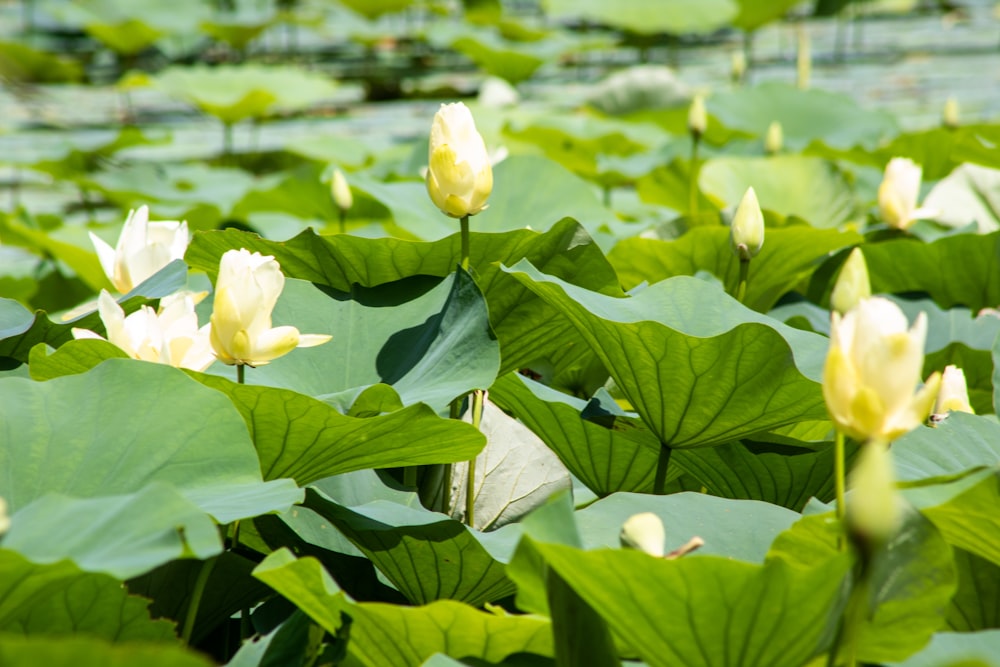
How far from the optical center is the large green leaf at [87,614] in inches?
24.3

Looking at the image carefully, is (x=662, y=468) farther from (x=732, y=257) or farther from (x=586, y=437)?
(x=732, y=257)

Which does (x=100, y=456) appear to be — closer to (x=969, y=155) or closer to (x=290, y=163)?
(x=969, y=155)

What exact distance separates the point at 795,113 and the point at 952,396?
8.05 ft

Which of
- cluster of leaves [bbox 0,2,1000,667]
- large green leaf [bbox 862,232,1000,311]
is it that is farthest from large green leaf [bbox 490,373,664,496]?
large green leaf [bbox 862,232,1000,311]

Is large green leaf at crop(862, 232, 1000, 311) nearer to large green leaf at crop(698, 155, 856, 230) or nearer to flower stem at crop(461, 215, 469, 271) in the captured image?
large green leaf at crop(698, 155, 856, 230)

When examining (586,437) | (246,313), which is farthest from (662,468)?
(246,313)

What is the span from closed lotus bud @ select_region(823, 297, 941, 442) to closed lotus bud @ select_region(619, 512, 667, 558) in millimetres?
116

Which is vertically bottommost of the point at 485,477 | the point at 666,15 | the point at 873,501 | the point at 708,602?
the point at 485,477

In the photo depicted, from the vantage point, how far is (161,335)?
0.87 m

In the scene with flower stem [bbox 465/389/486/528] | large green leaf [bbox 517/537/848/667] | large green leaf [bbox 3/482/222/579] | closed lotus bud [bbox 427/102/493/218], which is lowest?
flower stem [bbox 465/389/486/528]

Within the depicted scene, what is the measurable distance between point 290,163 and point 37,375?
9.97 ft

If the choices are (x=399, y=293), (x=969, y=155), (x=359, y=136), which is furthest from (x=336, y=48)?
(x=399, y=293)

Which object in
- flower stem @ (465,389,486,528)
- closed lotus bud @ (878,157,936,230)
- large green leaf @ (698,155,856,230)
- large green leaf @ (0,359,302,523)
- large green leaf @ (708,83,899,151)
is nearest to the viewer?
large green leaf @ (0,359,302,523)

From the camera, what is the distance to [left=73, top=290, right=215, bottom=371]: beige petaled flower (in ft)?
2.83
